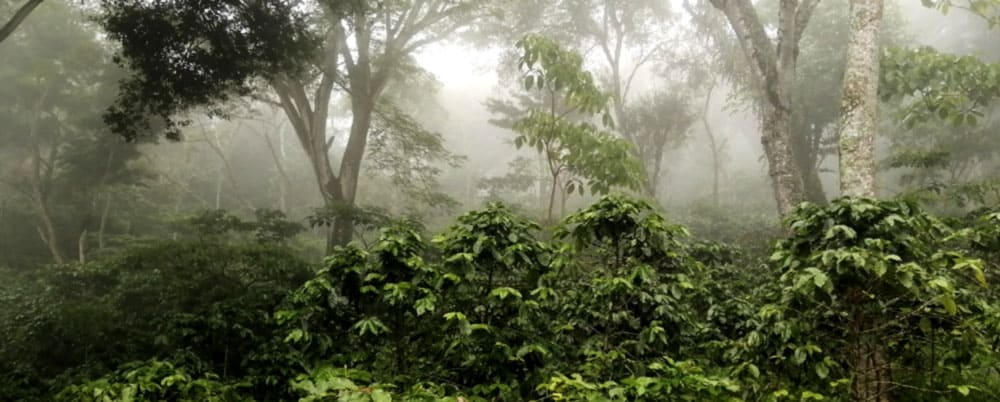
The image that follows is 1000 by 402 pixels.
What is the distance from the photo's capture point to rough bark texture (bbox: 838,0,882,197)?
19.6ft

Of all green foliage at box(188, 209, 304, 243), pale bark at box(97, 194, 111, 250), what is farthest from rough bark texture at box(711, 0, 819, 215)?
pale bark at box(97, 194, 111, 250)

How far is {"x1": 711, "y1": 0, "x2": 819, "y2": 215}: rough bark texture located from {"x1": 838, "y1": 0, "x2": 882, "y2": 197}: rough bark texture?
2.58 meters

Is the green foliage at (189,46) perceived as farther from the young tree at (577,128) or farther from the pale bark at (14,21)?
the young tree at (577,128)

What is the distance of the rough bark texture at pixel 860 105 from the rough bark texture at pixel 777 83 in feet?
8.45

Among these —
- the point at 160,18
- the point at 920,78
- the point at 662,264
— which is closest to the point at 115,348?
the point at 160,18

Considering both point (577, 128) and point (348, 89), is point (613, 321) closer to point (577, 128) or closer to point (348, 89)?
point (577, 128)

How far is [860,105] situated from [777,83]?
3.14 meters

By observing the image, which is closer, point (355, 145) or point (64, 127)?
point (355, 145)

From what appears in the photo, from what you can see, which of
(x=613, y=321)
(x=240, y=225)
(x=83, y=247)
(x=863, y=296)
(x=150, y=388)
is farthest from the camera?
(x=83, y=247)

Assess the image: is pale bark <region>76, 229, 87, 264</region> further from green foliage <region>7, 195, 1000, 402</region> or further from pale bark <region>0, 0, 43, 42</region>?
green foliage <region>7, 195, 1000, 402</region>

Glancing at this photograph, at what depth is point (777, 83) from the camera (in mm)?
9133

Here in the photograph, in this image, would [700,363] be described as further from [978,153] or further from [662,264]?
[978,153]

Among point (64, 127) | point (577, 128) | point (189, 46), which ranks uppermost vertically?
point (64, 127)

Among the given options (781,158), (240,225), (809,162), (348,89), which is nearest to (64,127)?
(348,89)
